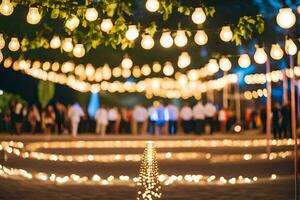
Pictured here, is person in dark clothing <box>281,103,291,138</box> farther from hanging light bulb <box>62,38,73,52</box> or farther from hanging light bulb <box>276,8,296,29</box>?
hanging light bulb <box>276,8,296,29</box>

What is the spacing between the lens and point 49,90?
48.6 m

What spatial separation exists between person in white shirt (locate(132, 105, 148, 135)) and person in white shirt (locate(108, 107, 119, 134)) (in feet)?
3.09

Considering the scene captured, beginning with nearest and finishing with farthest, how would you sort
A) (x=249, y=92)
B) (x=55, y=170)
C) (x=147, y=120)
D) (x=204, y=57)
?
(x=55, y=170)
(x=147, y=120)
(x=204, y=57)
(x=249, y=92)

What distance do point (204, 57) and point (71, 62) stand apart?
966cm

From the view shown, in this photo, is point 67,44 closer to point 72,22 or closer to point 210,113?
point 72,22

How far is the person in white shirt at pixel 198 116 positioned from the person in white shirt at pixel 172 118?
3.43 ft

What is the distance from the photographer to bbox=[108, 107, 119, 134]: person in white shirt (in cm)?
3869

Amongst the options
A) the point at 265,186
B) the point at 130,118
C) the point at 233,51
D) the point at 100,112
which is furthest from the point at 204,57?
the point at 265,186

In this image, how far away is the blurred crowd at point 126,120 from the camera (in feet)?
120

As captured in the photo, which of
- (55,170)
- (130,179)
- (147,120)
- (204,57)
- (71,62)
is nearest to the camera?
(130,179)

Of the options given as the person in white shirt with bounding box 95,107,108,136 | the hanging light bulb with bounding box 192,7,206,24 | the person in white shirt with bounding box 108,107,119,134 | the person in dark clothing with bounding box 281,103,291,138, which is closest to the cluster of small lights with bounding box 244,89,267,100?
the person in white shirt with bounding box 108,107,119,134

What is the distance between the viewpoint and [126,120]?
4012 cm

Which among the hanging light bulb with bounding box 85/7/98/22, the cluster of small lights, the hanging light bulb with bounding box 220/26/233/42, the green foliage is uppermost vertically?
the cluster of small lights

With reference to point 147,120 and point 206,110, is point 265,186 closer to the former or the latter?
point 206,110
